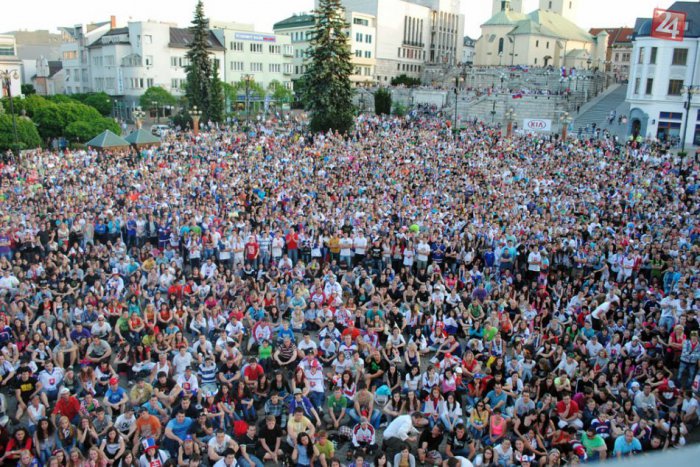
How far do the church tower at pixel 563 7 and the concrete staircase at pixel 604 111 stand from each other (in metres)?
45.1

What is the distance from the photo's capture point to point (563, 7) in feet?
313

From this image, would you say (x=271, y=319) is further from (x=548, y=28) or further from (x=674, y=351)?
(x=548, y=28)

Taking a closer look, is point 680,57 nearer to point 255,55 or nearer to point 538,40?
point 538,40

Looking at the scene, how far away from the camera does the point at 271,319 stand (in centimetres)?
1294

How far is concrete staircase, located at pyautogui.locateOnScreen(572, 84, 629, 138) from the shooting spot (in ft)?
157

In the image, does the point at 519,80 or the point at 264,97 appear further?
the point at 264,97

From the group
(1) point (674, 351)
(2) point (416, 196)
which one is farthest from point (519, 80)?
(1) point (674, 351)

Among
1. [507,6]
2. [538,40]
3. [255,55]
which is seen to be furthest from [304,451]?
[507,6]

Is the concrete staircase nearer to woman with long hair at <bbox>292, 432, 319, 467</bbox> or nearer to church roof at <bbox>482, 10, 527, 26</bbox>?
church roof at <bbox>482, 10, 527, 26</bbox>

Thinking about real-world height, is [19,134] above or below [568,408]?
above

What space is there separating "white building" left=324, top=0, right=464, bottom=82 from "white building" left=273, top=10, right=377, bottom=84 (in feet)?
3.91

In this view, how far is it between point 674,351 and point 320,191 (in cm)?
1453

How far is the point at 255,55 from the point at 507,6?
4200 cm

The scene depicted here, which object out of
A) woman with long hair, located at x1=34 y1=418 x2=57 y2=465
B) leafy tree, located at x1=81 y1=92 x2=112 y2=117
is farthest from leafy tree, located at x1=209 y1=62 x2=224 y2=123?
woman with long hair, located at x1=34 y1=418 x2=57 y2=465
